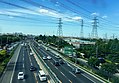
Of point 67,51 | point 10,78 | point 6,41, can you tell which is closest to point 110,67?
point 67,51

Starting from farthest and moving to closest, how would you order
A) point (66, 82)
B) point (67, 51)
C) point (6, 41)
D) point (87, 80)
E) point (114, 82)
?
A: point (6, 41), point (67, 51), point (87, 80), point (66, 82), point (114, 82)

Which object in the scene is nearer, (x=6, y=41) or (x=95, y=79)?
(x=95, y=79)

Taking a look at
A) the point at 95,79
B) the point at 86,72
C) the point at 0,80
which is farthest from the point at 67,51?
the point at 0,80

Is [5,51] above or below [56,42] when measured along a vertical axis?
above

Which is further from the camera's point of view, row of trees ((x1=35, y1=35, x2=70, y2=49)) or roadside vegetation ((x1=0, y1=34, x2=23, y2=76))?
row of trees ((x1=35, y1=35, x2=70, y2=49))

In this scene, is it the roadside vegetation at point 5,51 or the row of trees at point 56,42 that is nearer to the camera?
the roadside vegetation at point 5,51

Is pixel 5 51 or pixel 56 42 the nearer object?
pixel 5 51

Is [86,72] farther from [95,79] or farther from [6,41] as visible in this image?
[6,41]

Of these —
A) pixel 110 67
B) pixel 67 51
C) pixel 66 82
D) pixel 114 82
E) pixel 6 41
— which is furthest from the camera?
pixel 6 41

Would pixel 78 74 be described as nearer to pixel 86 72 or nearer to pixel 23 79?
pixel 86 72
